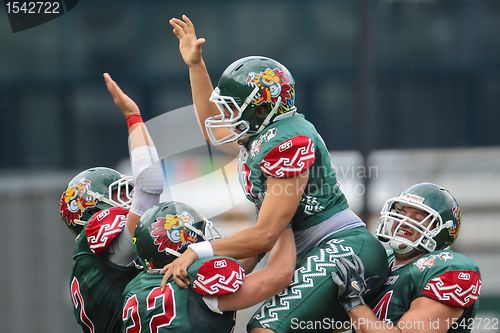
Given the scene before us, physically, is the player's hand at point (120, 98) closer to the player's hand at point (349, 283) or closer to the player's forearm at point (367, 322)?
the player's hand at point (349, 283)

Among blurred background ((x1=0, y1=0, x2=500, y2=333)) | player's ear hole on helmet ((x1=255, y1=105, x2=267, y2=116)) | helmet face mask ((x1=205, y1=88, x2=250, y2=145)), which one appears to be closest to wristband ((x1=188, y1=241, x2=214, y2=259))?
helmet face mask ((x1=205, y1=88, x2=250, y2=145))

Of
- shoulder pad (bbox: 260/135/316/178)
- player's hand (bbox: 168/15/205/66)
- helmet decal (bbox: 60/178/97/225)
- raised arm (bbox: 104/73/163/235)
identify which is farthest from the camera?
helmet decal (bbox: 60/178/97/225)

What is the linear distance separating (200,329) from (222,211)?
4.80 m

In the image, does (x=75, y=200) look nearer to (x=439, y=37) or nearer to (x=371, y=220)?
(x=371, y=220)

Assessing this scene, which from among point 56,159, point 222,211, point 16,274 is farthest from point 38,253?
point 222,211

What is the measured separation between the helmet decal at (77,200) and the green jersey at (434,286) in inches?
60.4

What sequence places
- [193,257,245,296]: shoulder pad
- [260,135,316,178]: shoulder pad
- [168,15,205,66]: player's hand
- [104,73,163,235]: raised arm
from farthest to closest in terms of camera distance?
1. [168,15,205,66]: player's hand
2. [104,73,163,235]: raised arm
3. [260,135,316,178]: shoulder pad
4. [193,257,245,296]: shoulder pad

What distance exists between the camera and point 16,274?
10586mm

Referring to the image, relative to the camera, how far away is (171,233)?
4.91 meters

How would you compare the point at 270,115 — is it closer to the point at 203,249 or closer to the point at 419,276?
the point at 203,249

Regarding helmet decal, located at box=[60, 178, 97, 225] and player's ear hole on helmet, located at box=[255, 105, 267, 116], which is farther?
helmet decal, located at box=[60, 178, 97, 225]

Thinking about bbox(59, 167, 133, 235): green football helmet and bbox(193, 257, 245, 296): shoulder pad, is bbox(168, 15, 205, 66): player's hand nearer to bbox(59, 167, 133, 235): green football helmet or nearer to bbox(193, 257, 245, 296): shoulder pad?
bbox(59, 167, 133, 235): green football helmet

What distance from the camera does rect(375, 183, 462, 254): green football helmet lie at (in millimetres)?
5164

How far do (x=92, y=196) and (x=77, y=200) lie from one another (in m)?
0.08
